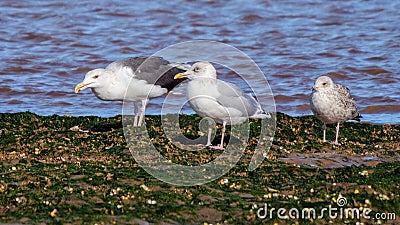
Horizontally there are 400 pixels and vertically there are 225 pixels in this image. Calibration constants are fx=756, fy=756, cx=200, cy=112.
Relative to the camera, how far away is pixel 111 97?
9812mm

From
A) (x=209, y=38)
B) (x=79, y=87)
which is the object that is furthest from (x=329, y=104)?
(x=209, y=38)

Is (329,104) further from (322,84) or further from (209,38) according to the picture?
(209,38)

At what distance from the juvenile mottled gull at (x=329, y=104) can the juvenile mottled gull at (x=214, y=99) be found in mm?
1012

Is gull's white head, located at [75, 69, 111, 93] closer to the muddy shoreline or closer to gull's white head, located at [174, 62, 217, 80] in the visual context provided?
the muddy shoreline

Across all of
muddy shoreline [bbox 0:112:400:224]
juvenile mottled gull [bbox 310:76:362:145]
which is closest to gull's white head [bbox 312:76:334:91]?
juvenile mottled gull [bbox 310:76:362:145]

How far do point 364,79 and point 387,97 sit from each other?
5.32 feet

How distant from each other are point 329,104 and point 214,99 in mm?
1795

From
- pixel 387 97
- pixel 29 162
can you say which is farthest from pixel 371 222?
pixel 387 97

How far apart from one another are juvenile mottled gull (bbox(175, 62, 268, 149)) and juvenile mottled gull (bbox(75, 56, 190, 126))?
1.14m

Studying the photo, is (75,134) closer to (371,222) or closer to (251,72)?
(371,222)

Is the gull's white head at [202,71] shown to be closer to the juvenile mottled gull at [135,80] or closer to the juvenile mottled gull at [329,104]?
the juvenile mottled gull at [135,80]

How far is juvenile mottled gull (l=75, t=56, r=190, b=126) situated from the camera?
9.59 m

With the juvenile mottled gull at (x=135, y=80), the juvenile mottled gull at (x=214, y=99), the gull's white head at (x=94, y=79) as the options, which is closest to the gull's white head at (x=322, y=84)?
the juvenile mottled gull at (x=214, y=99)

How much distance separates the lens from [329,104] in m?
9.53
